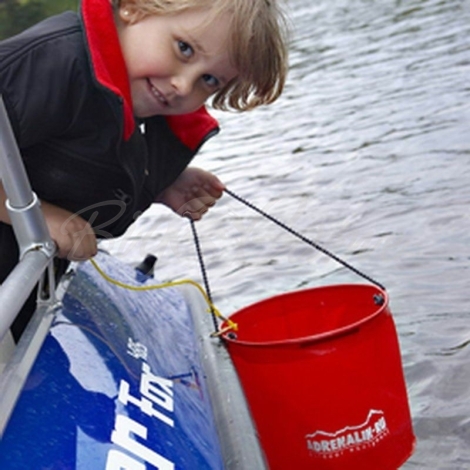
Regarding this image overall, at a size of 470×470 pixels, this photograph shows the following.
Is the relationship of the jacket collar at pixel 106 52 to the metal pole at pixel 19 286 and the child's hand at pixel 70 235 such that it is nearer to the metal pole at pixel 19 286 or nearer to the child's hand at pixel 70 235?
the child's hand at pixel 70 235

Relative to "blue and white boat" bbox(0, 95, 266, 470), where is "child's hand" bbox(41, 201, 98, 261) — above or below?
above

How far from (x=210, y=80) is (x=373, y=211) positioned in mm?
2819

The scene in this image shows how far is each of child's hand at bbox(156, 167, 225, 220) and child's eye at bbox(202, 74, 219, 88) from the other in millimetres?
511

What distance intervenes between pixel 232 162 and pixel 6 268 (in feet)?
15.2

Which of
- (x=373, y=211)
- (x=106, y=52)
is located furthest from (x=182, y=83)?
(x=373, y=211)

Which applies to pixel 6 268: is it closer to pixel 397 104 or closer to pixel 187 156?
pixel 187 156

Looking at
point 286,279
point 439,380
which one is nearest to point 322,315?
point 439,380

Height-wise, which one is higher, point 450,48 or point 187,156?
point 187,156

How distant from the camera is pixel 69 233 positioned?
76.2 inches

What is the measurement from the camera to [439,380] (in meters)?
2.97

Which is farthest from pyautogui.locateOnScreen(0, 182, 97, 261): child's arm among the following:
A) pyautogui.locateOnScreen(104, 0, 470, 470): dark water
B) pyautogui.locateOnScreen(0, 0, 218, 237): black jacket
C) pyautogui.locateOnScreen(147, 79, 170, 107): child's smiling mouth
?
pyautogui.locateOnScreen(104, 0, 470, 470): dark water

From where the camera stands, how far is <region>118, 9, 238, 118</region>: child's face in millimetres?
2033

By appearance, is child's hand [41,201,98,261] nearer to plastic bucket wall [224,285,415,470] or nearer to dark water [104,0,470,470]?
plastic bucket wall [224,285,415,470]

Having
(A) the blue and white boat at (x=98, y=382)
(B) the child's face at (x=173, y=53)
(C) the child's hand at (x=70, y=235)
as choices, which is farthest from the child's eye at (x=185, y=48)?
(A) the blue and white boat at (x=98, y=382)
